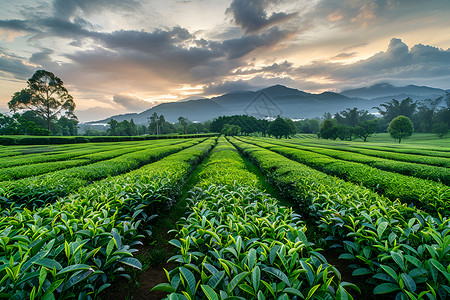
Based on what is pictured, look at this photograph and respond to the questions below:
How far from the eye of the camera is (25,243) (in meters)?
1.87

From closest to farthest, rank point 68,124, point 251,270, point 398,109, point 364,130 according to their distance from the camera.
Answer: point 251,270, point 364,130, point 68,124, point 398,109

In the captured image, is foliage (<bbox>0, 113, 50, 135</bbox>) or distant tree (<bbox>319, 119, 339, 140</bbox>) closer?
foliage (<bbox>0, 113, 50, 135</bbox>)

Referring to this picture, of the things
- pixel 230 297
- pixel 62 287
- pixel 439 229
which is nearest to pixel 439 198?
pixel 439 229

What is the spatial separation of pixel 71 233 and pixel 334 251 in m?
4.19

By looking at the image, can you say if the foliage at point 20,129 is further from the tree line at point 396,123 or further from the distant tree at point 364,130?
the distant tree at point 364,130

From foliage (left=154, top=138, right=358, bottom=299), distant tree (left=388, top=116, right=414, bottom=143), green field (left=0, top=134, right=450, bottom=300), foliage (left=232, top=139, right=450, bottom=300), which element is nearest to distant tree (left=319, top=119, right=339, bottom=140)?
distant tree (left=388, top=116, right=414, bottom=143)

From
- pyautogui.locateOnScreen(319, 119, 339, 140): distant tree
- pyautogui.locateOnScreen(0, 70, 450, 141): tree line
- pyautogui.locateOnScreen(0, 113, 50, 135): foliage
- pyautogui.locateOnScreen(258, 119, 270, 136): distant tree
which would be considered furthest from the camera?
pyautogui.locateOnScreen(258, 119, 270, 136): distant tree

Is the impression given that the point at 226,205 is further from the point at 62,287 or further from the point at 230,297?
the point at 62,287

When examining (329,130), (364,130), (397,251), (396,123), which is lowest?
(397,251)

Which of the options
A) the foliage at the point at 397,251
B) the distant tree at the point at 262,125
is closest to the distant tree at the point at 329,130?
the distant tree at the point at 262,125

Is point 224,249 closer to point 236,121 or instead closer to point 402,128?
point 402,128

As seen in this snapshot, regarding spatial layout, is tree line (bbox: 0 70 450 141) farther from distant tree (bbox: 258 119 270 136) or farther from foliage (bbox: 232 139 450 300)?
foliage (bbox: 232 139 450 300)

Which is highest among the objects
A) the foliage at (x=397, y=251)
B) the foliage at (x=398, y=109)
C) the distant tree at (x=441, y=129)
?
the foliage at (x=398, y=109)

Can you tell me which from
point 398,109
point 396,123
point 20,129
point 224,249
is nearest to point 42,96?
point 20,129
